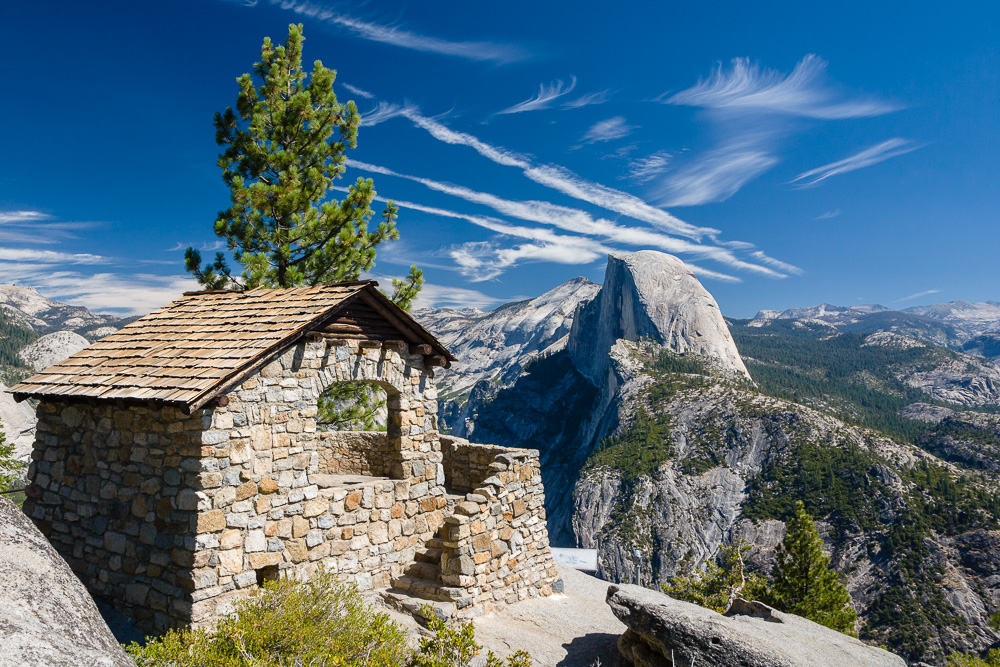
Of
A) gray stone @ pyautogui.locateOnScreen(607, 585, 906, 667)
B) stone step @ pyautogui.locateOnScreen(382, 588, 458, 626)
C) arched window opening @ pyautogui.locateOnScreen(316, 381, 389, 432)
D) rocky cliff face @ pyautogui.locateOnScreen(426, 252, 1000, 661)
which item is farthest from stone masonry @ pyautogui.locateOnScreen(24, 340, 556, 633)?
rocky cliff face @ pyautogui.locateOnScreen(426, 252, 1000, 661)

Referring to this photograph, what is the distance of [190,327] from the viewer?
9586 mm

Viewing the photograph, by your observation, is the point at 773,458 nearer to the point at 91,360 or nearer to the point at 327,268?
the point at 327,268

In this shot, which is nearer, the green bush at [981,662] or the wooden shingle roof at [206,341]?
the wooden shingle roof at [206,341]

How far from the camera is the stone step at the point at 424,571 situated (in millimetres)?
9337

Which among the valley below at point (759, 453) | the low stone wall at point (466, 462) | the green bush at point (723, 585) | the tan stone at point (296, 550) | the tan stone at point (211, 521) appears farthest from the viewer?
the valley below at point (759, 453)

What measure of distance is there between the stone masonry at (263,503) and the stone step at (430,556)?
0.08 feet

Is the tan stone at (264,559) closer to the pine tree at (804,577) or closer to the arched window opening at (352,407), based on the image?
the arched window opening at (352,407)

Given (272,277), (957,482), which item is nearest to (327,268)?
(272,277)

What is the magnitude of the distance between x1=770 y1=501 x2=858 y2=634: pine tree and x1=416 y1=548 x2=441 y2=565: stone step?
16.5 metres

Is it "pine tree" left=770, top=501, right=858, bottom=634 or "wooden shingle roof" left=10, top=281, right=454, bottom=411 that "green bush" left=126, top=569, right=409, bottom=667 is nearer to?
"wooden shingle roof" left=10, top=281, right=454, bottom=411

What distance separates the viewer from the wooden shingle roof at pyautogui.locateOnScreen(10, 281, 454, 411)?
302 inches

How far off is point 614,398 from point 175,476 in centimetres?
10938

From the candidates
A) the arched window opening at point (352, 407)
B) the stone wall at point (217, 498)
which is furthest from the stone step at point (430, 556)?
the arched window opening at point (352, 407)

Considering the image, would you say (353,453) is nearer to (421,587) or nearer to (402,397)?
(402,397)
